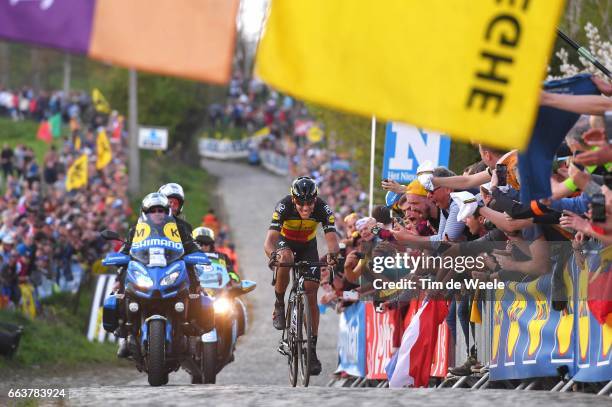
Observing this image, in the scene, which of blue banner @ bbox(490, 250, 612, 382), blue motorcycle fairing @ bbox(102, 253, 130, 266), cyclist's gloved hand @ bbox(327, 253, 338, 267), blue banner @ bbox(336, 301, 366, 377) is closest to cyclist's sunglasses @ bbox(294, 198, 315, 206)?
cyclist's gloved hand @ bbox(327, 253, 338, 267)

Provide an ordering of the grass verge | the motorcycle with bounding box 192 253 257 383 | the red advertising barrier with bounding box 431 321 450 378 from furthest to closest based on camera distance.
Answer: the grass verge, the motorcycle with bounding box 192 253 257 383, the red advertising barrier with bounding box 431 321 450 378

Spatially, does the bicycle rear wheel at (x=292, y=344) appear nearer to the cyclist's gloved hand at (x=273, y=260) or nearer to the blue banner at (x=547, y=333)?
the cyclist's gloved hand at (x=273, y=260)

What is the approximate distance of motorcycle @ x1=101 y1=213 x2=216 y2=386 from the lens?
46.4ft

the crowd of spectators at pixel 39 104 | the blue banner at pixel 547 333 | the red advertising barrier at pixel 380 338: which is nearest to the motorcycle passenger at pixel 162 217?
the red advertising barrier at pixel 380 338

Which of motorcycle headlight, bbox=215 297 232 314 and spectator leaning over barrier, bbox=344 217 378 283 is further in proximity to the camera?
motorcycle headlight, bbox=215 297 232 314

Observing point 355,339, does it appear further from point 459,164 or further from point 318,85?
point 318,85

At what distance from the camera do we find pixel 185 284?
14.4 meters

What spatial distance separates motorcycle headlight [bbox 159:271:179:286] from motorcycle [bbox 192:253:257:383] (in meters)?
1.82

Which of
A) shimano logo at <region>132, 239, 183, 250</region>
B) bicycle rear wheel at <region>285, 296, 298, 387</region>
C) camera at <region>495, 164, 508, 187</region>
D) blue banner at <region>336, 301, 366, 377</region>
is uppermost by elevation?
camera at <region>495, 164, 508, 187</region>

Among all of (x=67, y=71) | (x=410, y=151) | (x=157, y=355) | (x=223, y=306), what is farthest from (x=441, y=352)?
(x=67, y=71)

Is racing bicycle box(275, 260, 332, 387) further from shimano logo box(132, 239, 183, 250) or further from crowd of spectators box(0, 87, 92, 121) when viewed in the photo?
crowd of spectators box(0, 87, 92, 121)

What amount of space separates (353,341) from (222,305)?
6.88ft

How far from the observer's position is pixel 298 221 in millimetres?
Answer: 14789

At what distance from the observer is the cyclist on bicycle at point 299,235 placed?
47.0 ft
